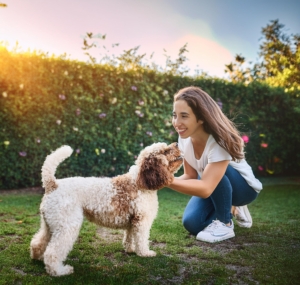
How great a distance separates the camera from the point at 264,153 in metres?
10.6

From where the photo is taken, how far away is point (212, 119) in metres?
3.45

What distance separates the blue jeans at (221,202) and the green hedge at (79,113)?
12.3 feet

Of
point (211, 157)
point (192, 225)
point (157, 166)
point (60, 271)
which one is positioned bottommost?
point (60, 271)

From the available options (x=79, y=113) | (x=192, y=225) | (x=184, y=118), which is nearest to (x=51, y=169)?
(x=184, y=118)

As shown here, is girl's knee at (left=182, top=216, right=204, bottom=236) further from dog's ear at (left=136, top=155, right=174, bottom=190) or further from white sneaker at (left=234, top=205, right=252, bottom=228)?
dog's ear at (left=136, top=155, right=174, bottom=190)

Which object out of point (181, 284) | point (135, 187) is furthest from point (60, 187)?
point (181, 284)

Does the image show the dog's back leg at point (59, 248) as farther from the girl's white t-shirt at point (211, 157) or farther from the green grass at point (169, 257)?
the girl's white t-shirt at point (211, 157)

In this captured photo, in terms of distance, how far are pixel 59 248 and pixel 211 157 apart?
1.77 meters

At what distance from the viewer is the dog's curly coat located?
2797mm

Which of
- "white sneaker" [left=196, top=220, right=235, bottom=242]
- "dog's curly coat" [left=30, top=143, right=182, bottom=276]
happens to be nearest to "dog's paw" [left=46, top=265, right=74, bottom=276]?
"dog's curly coat" [left=30, top=143, right=182, bottom=276]

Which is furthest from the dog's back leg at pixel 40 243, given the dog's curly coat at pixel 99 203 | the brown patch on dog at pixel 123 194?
the brown patch on dog at pixel 123 194

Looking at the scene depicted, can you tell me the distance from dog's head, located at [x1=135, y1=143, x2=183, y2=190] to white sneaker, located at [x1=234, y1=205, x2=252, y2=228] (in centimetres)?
165

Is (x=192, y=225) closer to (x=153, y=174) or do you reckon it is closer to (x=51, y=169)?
(x=153, y=174)

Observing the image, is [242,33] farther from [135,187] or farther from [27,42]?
[135,187]
